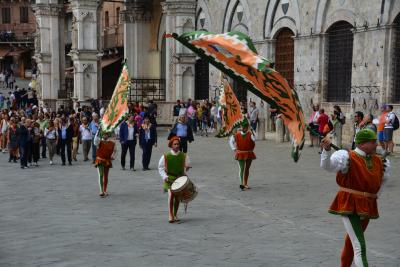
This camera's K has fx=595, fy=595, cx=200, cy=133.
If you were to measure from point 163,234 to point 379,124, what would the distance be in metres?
11.7

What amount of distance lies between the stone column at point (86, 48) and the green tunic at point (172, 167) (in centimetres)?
1993

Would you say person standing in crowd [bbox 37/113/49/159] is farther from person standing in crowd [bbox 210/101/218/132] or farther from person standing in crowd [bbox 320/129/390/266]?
person standing in crowd [bbox 320/129/390/266]

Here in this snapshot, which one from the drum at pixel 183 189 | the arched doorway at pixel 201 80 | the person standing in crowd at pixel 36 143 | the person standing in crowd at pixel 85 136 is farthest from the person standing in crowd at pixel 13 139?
the arched doorway at pixel 201 80

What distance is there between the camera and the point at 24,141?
722 inches

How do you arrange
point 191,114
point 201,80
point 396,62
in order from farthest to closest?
point 201,80
point 191,114
point 396,62

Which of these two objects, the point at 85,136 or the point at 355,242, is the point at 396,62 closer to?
the point at 85,136

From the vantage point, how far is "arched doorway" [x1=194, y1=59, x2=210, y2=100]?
33344 mm

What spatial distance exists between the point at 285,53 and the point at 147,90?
11.4 m

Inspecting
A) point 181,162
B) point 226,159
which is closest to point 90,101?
point 226,159

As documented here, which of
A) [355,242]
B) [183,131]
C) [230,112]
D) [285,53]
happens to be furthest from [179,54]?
[355,242]

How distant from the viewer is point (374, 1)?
21.2 meters

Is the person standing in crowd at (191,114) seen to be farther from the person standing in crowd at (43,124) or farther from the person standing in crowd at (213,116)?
the person standing in crowd at (43,124)

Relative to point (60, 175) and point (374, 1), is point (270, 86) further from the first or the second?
point (374, 1)

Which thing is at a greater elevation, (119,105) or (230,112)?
(119,105)
